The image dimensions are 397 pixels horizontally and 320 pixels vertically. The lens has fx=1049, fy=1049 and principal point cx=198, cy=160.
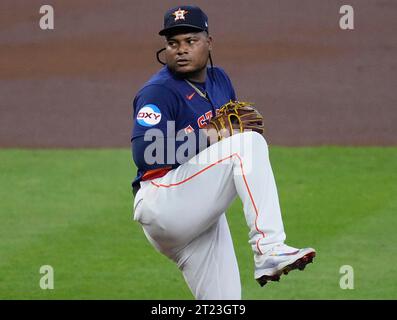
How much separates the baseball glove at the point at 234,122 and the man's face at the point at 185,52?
276 mm

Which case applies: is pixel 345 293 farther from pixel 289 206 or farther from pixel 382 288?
pixel 289 206

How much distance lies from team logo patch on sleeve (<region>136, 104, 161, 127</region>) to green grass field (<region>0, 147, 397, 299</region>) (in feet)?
6.28

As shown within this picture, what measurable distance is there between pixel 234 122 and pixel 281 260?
68 centimetres

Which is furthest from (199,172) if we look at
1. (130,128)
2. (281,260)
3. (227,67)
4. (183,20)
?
(227,67)

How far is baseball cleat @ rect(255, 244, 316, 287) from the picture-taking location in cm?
428

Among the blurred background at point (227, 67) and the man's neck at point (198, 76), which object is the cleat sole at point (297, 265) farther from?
Result: the blurred background at point (227, 67)

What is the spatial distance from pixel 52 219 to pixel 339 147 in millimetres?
3035

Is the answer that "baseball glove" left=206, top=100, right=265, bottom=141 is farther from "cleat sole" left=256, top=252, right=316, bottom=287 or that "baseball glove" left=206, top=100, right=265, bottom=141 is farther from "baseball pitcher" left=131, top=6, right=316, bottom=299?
"cleat sole" left=256, top=252, right=316, bottom=287

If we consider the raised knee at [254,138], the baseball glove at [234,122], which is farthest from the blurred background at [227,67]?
the raised knee at [254,138]

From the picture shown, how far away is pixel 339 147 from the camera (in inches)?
378

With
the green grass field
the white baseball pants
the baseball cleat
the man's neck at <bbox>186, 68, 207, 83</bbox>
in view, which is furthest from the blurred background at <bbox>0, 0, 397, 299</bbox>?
the baseball cleat

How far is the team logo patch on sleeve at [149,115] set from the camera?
179 inches

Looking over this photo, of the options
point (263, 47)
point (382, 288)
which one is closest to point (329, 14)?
point (263, 47)

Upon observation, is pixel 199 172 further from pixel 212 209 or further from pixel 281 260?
pixel 281 260
